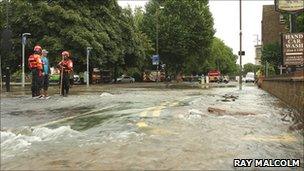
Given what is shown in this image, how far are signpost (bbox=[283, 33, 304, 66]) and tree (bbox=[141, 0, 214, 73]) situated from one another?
170 feet

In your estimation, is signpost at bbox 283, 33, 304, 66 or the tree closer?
signpost at bbox 283, 33, 304, 66

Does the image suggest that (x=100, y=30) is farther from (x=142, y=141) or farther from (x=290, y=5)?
(x=142, y=141)

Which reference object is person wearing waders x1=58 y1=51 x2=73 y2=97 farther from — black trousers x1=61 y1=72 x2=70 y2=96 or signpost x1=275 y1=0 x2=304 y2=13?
signpost x1=275 y1=0 x2=304 y2=13

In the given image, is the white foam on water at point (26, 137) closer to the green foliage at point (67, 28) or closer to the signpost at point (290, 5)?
the signpost at point (290, 5)

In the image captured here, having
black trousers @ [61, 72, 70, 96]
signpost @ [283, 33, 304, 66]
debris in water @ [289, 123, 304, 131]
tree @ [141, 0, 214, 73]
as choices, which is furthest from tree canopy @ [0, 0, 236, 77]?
debris in water @ [289, 123, 304, 131]

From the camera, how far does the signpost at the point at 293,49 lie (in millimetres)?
17469

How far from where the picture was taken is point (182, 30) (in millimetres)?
69875

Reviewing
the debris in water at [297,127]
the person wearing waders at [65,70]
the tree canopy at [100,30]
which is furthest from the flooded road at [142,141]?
the tree canopy at [100,30]

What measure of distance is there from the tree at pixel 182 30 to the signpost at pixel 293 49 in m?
51.8

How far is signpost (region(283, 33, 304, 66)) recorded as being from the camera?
17469mm

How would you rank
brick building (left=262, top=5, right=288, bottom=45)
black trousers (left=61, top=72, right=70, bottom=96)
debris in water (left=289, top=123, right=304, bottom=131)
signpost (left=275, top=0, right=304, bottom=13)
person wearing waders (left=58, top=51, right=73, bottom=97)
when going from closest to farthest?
debris in water (left=289, top=123, right=304, bottom=131) < signpost (left=275, top=0, right=304, bottom=13) < person wearing waders (left=58, top=51, right=73, bottom=97) < black trousers (left=61, top=72, right=70, bottom=96) < brick building (left=262, top=5, right=288, bottom=45)

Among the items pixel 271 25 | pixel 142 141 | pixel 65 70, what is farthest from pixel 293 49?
pixel 271 25

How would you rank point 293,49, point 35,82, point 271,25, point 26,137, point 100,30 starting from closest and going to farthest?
point 26,137 → point 35,82 → point 293,49 → point 100,30 → point 271,25

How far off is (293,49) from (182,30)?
52493mm
